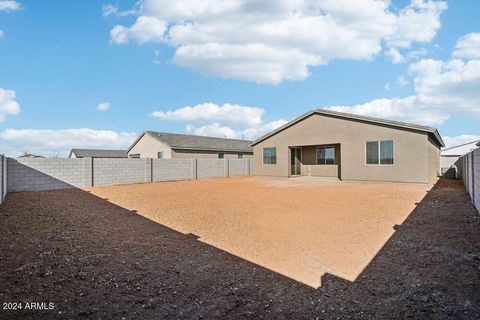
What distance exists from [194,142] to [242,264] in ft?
87.6

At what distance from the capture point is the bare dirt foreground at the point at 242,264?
350cm

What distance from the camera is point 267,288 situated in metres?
4.06

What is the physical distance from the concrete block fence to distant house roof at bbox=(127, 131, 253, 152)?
5.54 metres

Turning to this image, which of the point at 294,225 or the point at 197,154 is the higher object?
the point at 197,154

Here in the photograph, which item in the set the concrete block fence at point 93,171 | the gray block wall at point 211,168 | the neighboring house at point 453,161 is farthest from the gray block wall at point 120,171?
the neighboring house at point 453,161

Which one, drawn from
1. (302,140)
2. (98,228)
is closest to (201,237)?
(98,228)

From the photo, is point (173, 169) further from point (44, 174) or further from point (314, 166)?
point (314, 166)

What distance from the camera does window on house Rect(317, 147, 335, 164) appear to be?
20938mm

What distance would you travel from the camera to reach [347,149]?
18859 mm

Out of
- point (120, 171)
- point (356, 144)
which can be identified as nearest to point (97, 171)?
point (120, 171)

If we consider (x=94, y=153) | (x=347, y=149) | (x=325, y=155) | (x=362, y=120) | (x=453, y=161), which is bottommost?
(x=453, y=161)

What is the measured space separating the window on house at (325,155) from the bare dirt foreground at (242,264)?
477 inches

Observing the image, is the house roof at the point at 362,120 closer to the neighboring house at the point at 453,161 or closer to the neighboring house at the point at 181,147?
the neighboring house at the point at 453,161

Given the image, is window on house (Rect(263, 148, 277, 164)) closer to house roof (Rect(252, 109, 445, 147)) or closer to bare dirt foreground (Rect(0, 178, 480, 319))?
house roof (Rect(252, 109, 445, 147))
